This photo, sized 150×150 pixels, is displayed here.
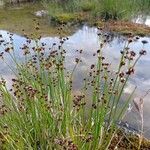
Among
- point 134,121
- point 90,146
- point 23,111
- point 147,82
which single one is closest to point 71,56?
point 147,82

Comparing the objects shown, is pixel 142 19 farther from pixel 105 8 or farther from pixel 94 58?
pixel 94 58

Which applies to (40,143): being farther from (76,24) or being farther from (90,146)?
(76,24)

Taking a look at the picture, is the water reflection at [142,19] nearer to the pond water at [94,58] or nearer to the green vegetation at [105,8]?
the green vegetation at [105,8]

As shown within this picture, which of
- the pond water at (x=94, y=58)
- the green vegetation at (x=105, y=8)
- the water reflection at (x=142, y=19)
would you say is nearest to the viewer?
the pond water at (x=94, y=58)

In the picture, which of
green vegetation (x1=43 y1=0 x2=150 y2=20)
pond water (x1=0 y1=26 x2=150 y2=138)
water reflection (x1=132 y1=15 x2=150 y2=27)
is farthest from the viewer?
green vegetation (x1=43 y1=0 x2=150 y2=20)

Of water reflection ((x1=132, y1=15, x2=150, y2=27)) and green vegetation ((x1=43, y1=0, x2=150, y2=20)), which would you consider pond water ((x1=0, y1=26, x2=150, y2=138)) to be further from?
water reflection ((x1=132, y1=15, x2=150, y2=27))

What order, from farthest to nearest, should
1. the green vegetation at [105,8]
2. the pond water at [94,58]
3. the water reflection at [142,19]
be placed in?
the green vegetation at [105,8], the water reflection at [142,19], the pond water at [94,58]

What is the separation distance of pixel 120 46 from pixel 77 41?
0.96 metres

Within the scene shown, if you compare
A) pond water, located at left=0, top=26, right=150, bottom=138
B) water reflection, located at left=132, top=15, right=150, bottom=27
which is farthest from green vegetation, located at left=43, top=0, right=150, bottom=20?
pond water, located at left=0, top=26, right=150, bottom=138

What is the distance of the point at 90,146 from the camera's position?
308 centimetres

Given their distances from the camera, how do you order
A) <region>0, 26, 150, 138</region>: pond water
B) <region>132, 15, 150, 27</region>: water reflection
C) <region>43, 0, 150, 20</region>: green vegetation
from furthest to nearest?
<region>43, 0, 150, 20</region>: green vegetation → <region>132, 15, 150, 27</region>: water reflection → <region>0, 26, 150, 138</region>: pond water

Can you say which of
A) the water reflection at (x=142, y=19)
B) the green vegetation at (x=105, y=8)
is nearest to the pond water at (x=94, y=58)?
the green vegetation at (x=105, y=8)

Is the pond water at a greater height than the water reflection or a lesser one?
greater

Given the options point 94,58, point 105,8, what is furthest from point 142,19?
point 94,58
